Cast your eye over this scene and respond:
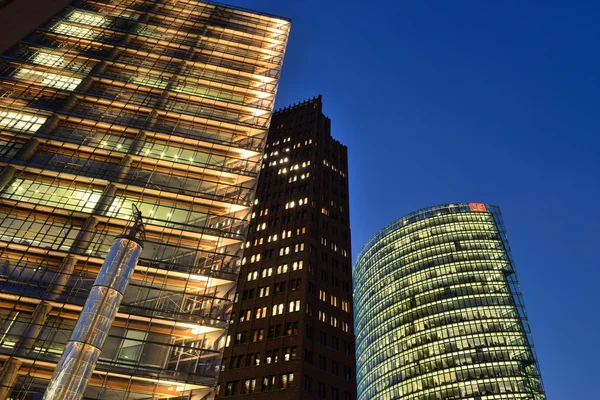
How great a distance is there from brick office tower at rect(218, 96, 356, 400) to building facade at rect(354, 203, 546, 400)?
3835 centimetres

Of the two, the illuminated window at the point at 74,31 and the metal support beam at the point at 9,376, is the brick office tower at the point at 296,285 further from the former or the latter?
the illuminated window at the point at 74,31

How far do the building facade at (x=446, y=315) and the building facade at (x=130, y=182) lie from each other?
2815 inches

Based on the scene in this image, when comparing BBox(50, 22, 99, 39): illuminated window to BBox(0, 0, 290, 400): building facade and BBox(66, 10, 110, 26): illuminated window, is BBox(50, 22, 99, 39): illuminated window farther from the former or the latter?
BBox(66, 10, 110, 26): illuminated window

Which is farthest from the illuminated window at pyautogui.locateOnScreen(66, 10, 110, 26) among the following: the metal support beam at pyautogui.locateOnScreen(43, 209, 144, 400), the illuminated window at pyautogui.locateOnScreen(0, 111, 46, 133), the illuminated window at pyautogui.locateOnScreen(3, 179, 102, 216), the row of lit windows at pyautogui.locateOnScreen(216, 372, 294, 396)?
the row of lit windows at pyautogui.locateOnScreen(216, 372, 294, 396)

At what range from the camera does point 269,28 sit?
5459 centimetres

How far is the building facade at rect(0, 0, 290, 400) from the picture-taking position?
24734mm

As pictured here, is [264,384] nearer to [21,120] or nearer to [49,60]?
[21,120]

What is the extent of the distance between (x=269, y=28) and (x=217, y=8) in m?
7.92

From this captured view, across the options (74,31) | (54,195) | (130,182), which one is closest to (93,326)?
(130,182)

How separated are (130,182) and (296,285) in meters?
32.3

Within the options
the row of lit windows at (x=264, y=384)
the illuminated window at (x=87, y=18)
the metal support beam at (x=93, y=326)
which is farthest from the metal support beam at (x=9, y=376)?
the illuminated window at (x=87, y=18)

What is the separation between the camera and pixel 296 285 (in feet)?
191

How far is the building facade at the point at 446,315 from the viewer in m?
82.3

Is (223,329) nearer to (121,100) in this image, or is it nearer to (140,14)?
(121,100)
